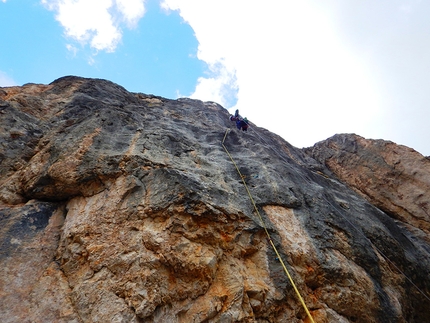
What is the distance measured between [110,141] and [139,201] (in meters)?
2.54

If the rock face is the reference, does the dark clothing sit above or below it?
above

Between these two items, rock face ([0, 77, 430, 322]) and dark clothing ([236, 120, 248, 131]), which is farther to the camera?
dark clothing ([236, 120, 248, 131])

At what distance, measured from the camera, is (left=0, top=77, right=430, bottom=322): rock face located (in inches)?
156

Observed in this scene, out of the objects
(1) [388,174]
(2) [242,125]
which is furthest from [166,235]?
(1) [388,174]

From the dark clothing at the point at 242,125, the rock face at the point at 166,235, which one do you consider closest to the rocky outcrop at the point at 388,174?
the rock face at the point at 166,235

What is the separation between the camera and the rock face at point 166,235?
3965mm

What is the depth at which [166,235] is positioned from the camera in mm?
4496

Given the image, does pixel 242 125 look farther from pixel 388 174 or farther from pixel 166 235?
pixel 166 235

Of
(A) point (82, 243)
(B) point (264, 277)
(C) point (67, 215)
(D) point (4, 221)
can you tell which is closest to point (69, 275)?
(A) point (82, 243)

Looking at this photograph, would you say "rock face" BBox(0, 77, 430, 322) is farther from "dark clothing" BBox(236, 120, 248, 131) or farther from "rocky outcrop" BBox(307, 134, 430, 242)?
"dark clothing" BBox(236, 120, 248, 131)

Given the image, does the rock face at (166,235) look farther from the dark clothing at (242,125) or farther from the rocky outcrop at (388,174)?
the dark clothing at (242,125)

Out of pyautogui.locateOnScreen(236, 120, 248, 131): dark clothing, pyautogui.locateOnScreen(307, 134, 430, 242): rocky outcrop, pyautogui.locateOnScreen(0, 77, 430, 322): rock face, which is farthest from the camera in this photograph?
pyautogui.locateOnScreen(236, 120, 248, 131): dark clothing

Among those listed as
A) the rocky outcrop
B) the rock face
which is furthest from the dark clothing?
the rocky outcrop

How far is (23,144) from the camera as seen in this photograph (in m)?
6.66
